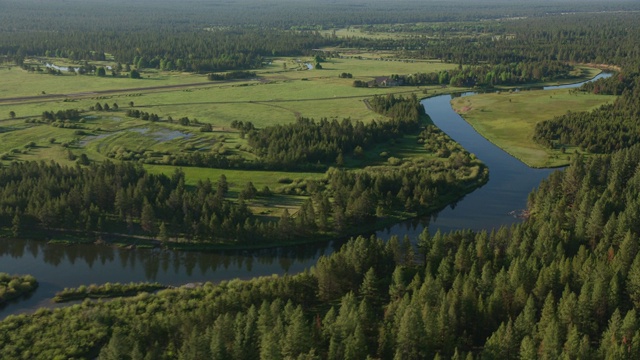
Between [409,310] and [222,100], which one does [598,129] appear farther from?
[222,100]

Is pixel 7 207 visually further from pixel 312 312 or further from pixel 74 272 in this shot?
pixel 312 312

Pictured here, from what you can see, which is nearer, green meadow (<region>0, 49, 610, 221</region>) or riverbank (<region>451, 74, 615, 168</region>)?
green meadow (<region>0, 49, 610, 221</region>)

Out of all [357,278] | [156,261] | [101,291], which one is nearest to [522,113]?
[357,278]

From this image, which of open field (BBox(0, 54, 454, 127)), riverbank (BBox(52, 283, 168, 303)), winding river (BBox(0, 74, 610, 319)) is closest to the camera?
riverbank (BBox(52, 283, 168, 303))

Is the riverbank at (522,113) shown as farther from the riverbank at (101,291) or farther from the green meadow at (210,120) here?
the riverbank at (101,291)

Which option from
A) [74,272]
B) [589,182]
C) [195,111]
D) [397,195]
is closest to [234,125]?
[195,111]

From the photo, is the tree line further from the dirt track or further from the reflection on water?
the dirt track

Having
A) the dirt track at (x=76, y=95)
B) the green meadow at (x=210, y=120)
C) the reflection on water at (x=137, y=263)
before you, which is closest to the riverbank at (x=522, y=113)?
the green meadow at (x=210, y=120)

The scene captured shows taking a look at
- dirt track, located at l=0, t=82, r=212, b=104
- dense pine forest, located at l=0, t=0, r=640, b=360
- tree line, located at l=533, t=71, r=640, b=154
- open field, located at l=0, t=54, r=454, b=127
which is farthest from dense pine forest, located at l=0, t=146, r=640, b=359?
dirt track, located at l=0, t=82, r=212, b=104
